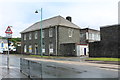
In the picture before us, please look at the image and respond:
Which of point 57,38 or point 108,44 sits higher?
point 57,38

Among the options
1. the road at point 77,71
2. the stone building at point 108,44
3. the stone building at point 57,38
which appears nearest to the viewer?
the road at point 77,71

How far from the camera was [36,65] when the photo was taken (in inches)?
335

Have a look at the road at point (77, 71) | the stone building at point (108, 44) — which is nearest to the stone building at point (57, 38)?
the stone building at point (108, 44)

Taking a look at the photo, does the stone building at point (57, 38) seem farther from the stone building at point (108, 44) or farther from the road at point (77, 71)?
the road at point (77, 71)

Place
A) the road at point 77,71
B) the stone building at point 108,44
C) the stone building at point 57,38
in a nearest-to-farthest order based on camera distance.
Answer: the road at point 77,71 < the stone building at point 108,44 < the stone building at point 57,38

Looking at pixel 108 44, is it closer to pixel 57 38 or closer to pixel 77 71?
pixel 57 38

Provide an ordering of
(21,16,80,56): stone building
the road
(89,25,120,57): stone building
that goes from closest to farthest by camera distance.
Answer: the road, (89,25,120,57): stone building, (21,16,80,56): stone building

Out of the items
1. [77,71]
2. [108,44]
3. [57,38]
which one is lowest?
[77,71]

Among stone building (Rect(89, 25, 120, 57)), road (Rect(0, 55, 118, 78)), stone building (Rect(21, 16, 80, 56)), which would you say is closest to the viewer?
road (Rect(0, 55, 118, 78))

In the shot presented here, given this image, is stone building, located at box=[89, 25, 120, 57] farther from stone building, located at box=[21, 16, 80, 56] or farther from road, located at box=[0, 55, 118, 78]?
road, located at box=[0, 55, 118, 78]

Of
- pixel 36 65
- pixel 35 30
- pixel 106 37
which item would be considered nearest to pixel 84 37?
pixel 35 30

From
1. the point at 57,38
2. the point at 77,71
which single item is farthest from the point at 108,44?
the point at 77,71

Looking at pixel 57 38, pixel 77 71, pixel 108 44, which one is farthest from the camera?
pixel 57 38

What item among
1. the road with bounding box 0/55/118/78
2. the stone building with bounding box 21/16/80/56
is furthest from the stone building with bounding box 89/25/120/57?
the road with bounding box 0/55/118/78
